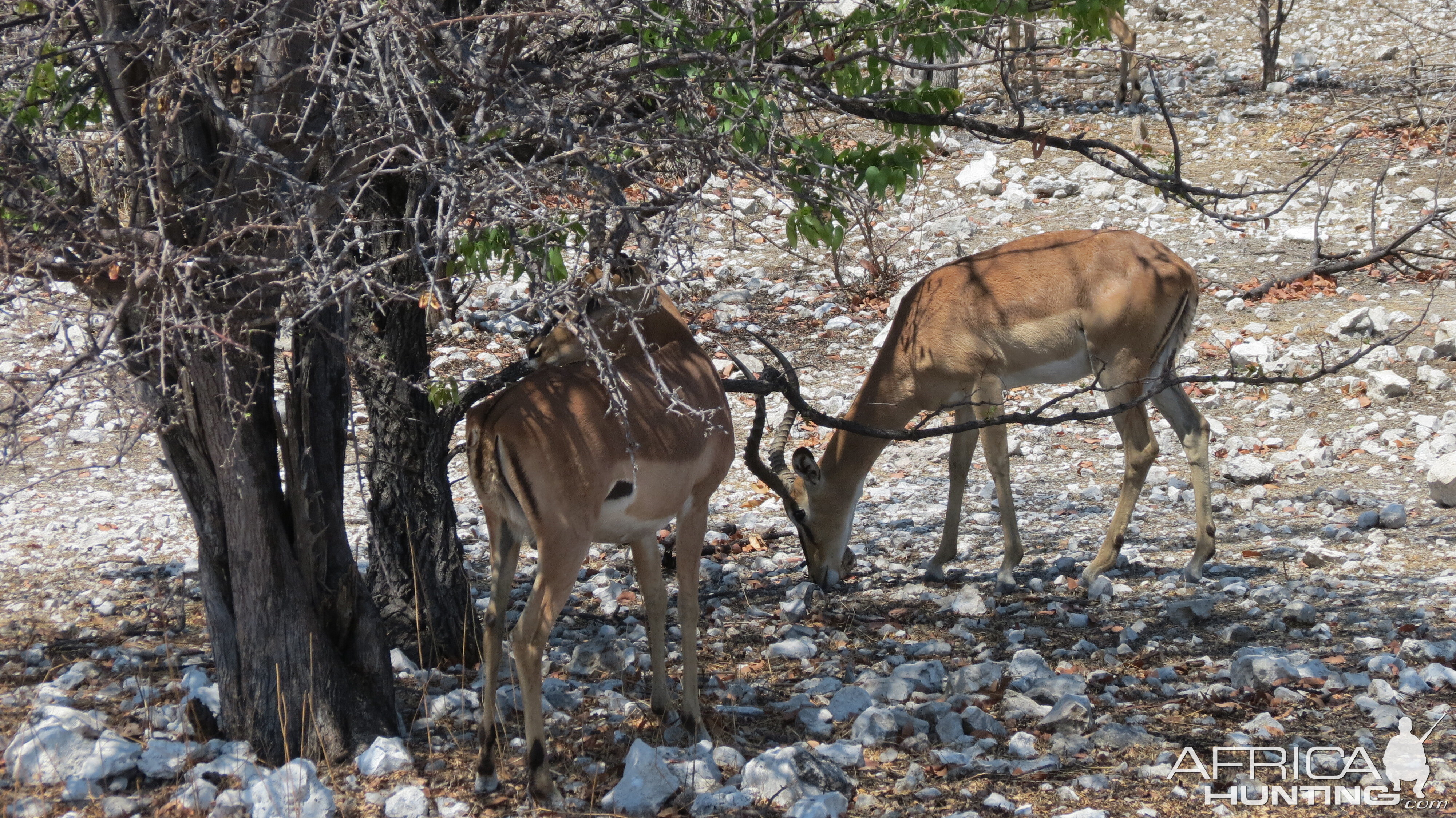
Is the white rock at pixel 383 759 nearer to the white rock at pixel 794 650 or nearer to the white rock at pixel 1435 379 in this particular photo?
the white rock at pixel 794 650

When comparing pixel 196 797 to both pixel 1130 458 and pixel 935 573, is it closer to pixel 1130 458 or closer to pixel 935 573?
pixel 935 573

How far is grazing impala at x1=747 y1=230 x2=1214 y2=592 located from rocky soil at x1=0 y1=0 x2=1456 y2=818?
16.6 inches

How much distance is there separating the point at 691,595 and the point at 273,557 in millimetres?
1619

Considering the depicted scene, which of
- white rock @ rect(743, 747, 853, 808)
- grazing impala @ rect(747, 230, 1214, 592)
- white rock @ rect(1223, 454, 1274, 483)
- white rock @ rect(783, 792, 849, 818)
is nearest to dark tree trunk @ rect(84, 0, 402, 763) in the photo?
white rock @ rect(743, 747, 853, 808)

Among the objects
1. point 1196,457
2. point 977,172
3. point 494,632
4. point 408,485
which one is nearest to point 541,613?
point 494,632

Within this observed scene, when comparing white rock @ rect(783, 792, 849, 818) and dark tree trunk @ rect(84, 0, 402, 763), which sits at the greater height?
dark tree trunk @ rect(84, 0, 402, 763)

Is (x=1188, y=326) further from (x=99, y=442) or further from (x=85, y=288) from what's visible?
(x=99, y=442)

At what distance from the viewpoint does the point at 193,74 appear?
10.8 ft

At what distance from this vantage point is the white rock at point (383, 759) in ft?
13.9

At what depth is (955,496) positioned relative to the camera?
738 cm

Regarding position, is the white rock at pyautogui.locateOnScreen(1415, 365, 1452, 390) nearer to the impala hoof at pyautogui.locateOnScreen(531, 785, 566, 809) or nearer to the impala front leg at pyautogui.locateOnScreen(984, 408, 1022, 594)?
the impala front leg at pyautogui.locateOnScreen(984, 408, 1022, 594)

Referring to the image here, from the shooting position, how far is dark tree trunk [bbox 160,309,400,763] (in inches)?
164

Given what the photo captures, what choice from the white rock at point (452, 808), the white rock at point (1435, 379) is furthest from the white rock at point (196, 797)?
the white rock at point (1435, 379)

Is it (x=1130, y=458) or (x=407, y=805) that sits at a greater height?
(x=1130, y=458)
